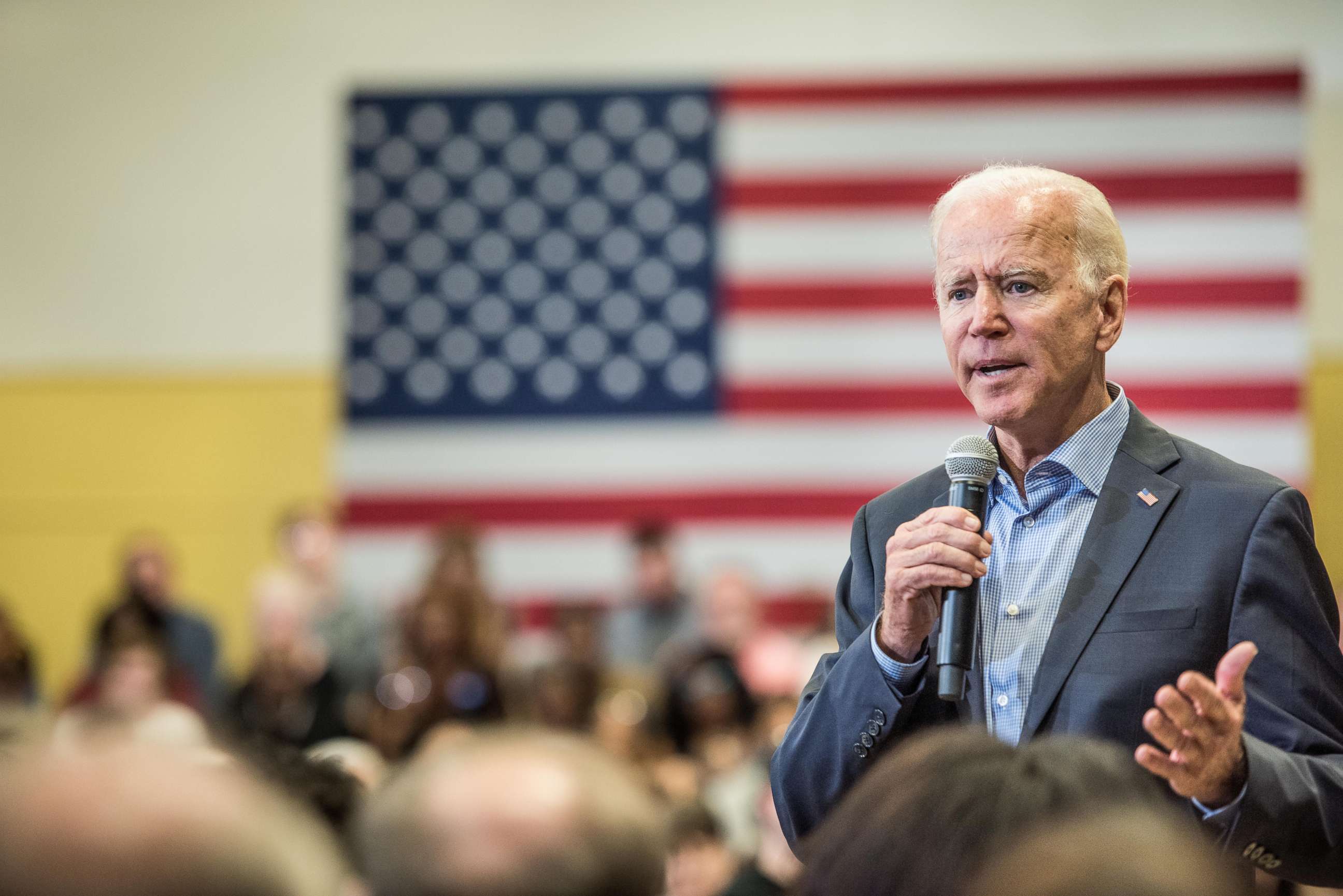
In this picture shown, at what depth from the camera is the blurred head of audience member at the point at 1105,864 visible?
0.82 meters

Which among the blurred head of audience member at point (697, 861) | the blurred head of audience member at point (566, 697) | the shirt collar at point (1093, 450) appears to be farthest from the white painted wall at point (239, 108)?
the shirt collar at point (1093, 450)

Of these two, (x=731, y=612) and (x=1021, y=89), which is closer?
(x=731, y=612)

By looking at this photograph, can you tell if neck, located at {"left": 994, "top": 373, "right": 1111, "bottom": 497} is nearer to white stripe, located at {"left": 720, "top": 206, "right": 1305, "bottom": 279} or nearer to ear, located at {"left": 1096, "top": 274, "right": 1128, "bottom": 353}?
ear, located at {"left": 1096, "top": 274, "right": 1128, "bottom": 353}

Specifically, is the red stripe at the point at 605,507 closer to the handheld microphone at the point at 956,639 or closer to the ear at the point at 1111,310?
the ear at the point at 1111,310

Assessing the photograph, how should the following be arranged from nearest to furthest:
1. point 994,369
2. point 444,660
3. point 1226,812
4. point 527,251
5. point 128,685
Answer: point 1226,812
point 994,369
point 128,685
point 444,660
point 527,251

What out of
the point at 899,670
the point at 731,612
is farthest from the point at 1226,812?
the point at 731,612

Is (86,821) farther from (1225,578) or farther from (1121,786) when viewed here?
(1225,578)

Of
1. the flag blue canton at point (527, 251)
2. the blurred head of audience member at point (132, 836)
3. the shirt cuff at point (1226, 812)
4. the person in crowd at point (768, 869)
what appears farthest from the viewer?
the flag blue canton at point (527, 251)

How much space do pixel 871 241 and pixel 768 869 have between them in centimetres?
478

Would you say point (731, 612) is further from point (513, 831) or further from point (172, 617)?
point (513, 831)

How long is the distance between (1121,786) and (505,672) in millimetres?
5213

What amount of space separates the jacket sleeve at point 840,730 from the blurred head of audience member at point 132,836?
999mm

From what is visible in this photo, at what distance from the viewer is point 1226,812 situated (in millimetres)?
1612

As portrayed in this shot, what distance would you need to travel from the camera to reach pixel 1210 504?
1.83 meters
